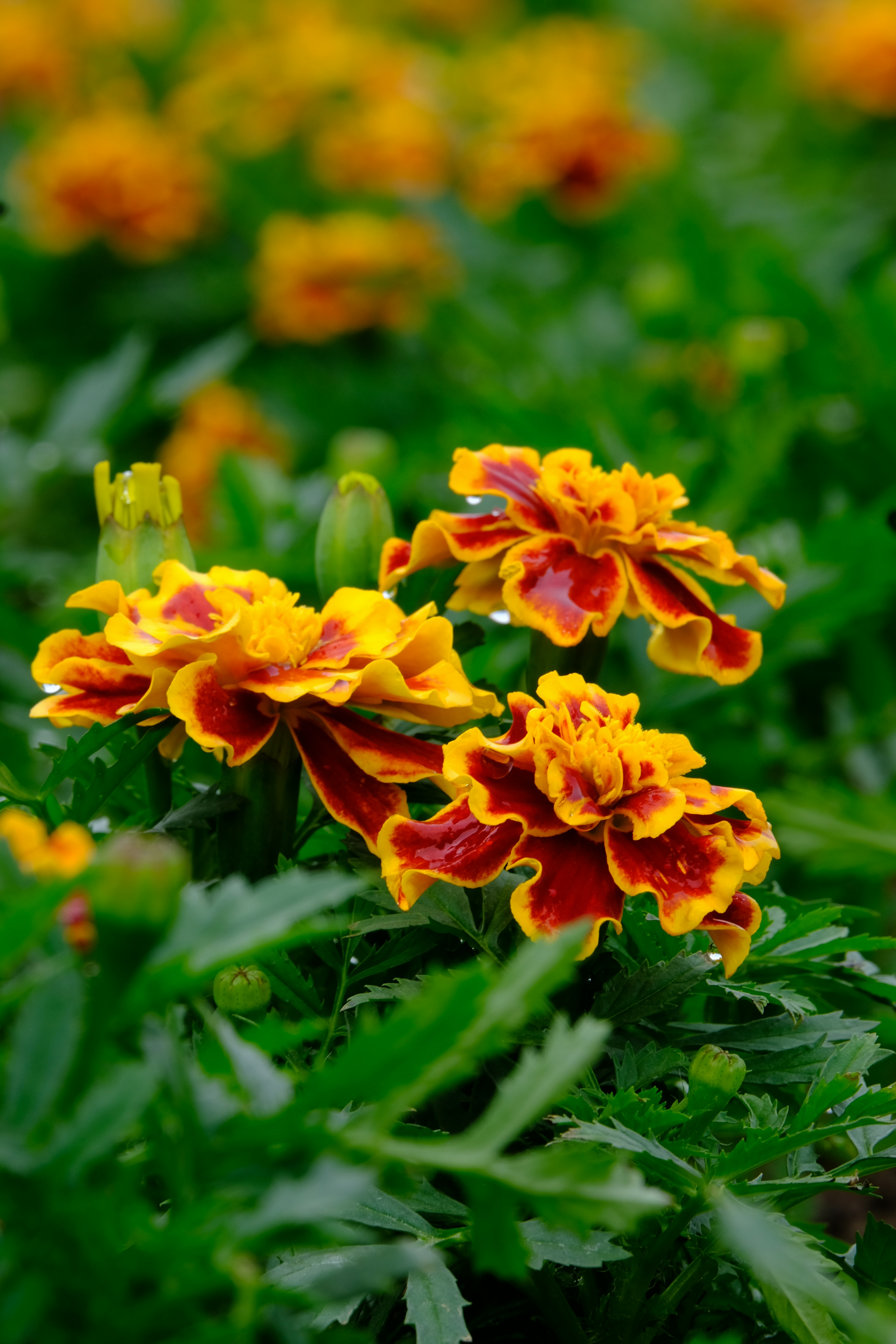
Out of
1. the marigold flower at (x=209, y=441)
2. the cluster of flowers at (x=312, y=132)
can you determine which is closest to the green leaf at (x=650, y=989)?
the marigold flower at (x=209, y=441)

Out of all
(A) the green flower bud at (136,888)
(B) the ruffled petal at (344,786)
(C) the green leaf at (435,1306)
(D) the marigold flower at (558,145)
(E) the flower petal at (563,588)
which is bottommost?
(D) the marigold flower at (558,145)

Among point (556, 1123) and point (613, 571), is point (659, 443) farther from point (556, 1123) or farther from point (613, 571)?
point (556, 1123)

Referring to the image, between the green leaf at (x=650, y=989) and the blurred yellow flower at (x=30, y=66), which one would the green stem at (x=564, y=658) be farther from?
the blurred yellow flower at (x=30, y=66)

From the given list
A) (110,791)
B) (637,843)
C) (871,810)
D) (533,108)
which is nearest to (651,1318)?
(637,843)

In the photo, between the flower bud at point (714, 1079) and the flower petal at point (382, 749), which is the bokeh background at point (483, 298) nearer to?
the flower petal at point (382, 749)

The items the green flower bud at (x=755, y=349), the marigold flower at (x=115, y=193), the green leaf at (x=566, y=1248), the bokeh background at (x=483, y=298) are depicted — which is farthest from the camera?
the marigold flower at (x=115, y=193)

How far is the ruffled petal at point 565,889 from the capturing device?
18.5 inches

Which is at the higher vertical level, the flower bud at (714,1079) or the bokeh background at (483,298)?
the flower bud at (714,1079)

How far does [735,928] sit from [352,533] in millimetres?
327

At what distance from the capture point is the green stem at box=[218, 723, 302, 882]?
0.57 metres

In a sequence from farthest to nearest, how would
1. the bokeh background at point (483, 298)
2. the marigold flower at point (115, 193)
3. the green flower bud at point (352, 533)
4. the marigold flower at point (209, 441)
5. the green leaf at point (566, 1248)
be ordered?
the marigold flower at point (115, 193)
the marigold flower at point (209, 441)
the bokeh background at point (483, 298)
the green flower bud at point (352, 533)
the green leaf at point (566, 1248)

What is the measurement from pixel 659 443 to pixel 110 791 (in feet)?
2.43

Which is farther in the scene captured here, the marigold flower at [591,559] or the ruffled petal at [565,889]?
the marigold flower at [591,559]

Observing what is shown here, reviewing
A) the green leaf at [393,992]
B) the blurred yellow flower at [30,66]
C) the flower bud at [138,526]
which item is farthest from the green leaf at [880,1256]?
the blurred yellow flower at [30,66]
